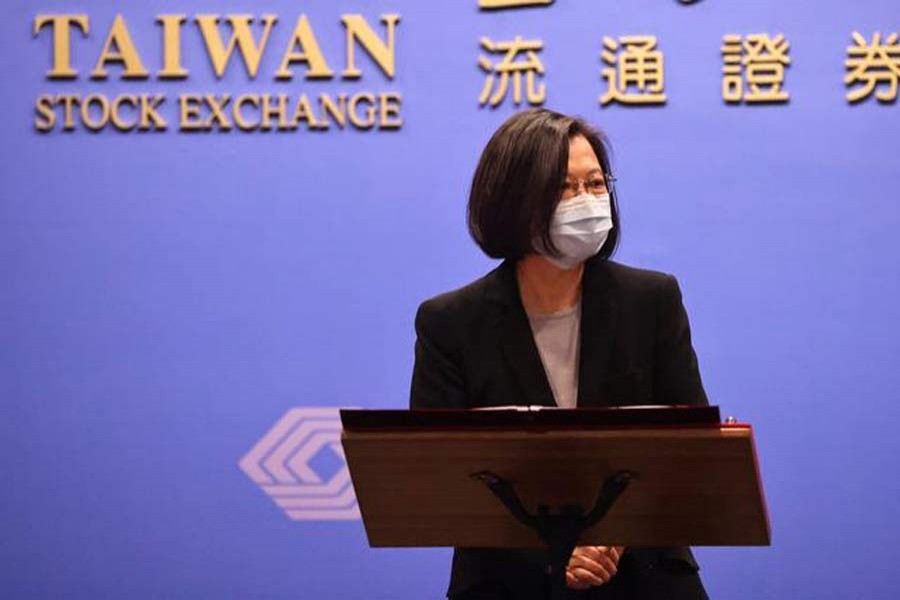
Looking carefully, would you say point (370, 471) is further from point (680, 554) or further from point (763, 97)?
point (763, 97)

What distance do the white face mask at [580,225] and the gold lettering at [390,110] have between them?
1.78 m

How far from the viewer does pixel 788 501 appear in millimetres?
4270

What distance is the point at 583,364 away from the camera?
2631 mm

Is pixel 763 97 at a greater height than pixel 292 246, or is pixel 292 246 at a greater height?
pixel 763 97

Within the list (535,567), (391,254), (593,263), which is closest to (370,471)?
(535,567)

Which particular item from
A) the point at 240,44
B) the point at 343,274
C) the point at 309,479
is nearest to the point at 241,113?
the point at 240,44

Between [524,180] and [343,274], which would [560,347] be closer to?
[524,180]

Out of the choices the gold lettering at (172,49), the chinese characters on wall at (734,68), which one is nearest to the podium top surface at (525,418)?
the chinese characters on wall at (734,68)

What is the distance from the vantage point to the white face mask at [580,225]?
261cm

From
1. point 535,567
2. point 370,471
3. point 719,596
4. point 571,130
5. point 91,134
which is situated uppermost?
point 91,134

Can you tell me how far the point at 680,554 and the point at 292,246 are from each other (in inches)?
81.3

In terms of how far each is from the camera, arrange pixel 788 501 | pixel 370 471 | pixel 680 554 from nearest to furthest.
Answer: pixel 370 471 → pixel 680 554 → pixel 788 501

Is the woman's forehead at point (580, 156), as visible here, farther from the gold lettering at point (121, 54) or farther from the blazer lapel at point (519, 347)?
the gold lettering at point (121, 54)

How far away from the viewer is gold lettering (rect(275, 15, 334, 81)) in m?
4.36
